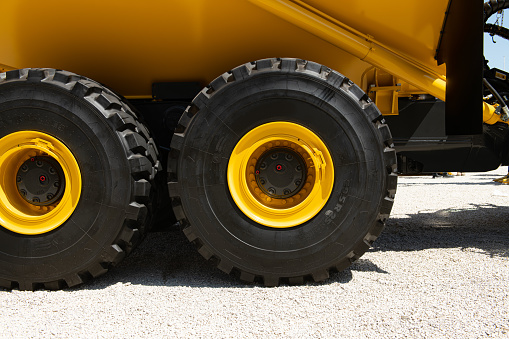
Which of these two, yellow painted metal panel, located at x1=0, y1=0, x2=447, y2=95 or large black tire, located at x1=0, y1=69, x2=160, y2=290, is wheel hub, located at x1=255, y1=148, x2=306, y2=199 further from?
yellow painted metal panel, located at x1=0, y1=0, x2=447, y2=95

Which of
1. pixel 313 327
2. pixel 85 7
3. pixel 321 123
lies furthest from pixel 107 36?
pixel 313 327

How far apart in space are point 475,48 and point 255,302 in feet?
6.52

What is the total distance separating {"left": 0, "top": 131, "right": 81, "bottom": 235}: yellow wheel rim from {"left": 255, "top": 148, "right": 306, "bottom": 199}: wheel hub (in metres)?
1.03

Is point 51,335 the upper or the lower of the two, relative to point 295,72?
lower

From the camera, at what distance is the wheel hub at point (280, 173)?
95.3 inches

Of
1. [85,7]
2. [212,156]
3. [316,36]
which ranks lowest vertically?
[212,156]

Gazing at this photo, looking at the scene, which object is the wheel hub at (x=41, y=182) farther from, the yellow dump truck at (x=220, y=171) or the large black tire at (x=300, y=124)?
the large black tire at (x=300, y=124)

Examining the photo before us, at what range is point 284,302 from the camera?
211 cm

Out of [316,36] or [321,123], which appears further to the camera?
[316,36]

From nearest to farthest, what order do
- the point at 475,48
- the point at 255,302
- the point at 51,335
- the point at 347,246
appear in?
the point at 51,335
the point at 255,302
the point at 347,246
the point at 475,48

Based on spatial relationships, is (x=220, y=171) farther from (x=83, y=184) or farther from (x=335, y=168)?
(x=83, y=184)

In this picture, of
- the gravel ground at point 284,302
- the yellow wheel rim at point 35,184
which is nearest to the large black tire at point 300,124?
the gravel ground at point 284,302

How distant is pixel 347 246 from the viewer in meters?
2.33

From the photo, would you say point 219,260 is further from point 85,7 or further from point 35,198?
point 85,7
